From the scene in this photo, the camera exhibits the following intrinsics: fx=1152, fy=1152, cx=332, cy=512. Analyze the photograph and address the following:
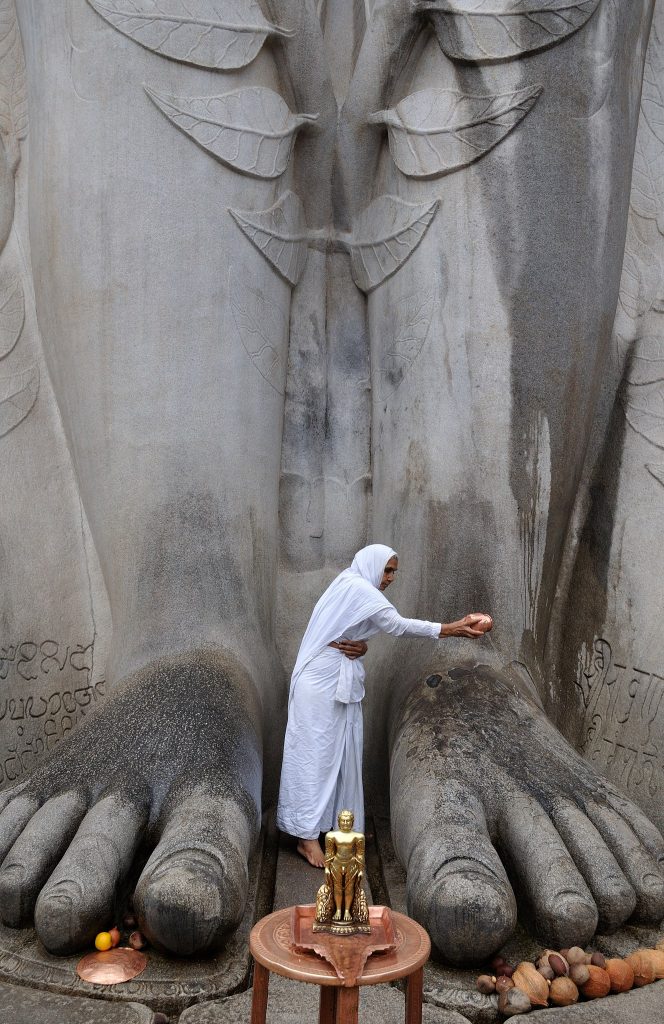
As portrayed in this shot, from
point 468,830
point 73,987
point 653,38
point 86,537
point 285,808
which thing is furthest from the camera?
point 653,38

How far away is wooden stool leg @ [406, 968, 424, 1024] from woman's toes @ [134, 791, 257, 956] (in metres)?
0.38

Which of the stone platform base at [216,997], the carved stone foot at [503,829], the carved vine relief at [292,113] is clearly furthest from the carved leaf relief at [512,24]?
the stone platform base at [216,997]

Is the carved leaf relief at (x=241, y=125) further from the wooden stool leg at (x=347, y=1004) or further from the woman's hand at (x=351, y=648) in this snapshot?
the wooden stool leg at (x=347, y=1004)

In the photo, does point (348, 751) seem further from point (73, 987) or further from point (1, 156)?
point (1, 156)

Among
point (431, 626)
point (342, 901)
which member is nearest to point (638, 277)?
point (431, 626)

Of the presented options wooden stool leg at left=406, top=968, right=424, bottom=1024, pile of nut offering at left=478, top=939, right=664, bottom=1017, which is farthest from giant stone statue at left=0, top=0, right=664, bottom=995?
wooden stool leg at left=406, top=968, right=424, bottom=1024

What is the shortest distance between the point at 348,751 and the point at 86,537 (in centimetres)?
81

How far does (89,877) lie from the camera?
1.66 m

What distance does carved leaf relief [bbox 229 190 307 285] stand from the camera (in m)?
2.44

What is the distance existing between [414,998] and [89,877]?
59cm

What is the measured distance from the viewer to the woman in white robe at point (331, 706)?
2.17m

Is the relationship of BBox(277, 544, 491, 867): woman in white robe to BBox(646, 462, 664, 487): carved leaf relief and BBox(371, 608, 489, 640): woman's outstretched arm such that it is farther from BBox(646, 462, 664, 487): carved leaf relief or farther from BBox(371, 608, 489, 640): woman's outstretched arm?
BBox(646, 462, 664, 487): carved leaf relief

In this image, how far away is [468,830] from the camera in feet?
5.82

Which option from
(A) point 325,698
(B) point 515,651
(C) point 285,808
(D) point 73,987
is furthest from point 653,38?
(D) point 73,987
